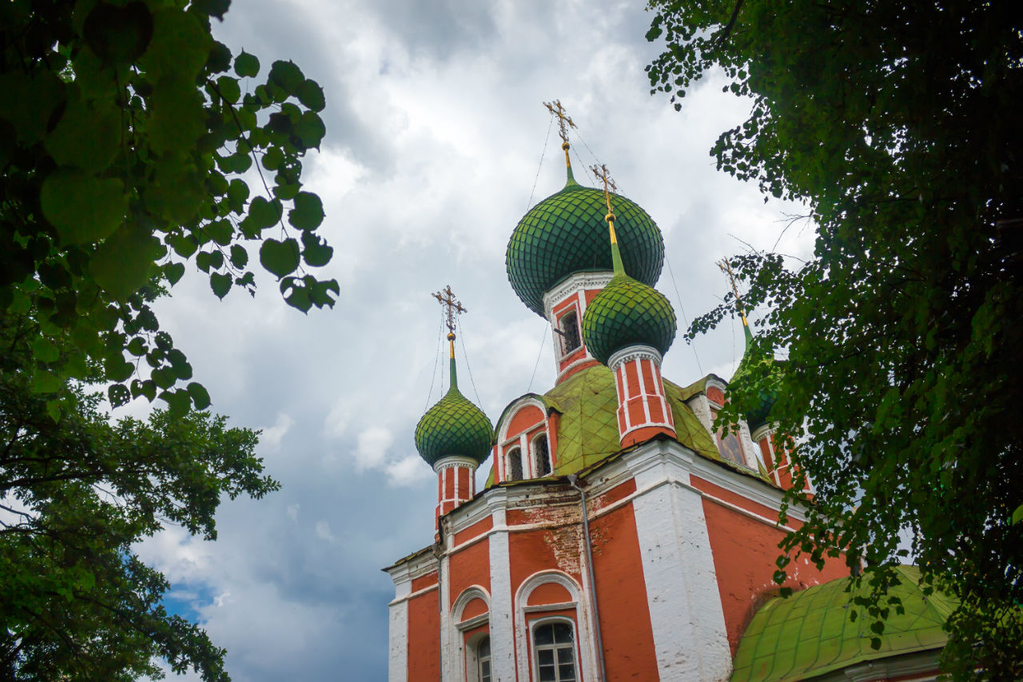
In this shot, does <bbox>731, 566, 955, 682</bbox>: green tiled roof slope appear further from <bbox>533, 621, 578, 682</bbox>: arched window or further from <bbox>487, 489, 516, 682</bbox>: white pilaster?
<bbox>487, 489, 516, 682</bbox>: white pilaster

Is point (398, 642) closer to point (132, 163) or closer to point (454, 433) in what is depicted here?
point (454, 433)

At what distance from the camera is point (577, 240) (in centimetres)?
1744

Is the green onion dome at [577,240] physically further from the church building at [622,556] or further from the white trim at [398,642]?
the white trim at [398,642]

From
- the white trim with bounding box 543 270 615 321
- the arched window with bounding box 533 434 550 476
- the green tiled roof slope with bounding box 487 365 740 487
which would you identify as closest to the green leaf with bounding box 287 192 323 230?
the green tiled roof slope with bounding box 487 365 740 487

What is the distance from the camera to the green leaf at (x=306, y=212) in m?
2.30

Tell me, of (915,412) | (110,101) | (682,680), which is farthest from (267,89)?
(682,680)

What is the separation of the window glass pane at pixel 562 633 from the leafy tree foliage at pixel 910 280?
22.4ft

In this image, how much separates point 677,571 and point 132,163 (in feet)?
30.9

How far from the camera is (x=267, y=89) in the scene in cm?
241

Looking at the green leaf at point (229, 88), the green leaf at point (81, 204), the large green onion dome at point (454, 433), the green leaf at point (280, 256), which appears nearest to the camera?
the green leaf at point (81, 204)

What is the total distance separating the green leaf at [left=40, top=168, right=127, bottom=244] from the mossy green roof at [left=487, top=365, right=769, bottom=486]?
11.2m

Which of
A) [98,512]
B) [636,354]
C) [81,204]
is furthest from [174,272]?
[636,354]

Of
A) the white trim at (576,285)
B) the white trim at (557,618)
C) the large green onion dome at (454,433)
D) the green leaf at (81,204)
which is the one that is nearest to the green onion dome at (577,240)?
the white trim at (576,285)

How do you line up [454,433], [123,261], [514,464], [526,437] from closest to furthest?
[123,261] < [526,437] < [514,464] < [454,433]
